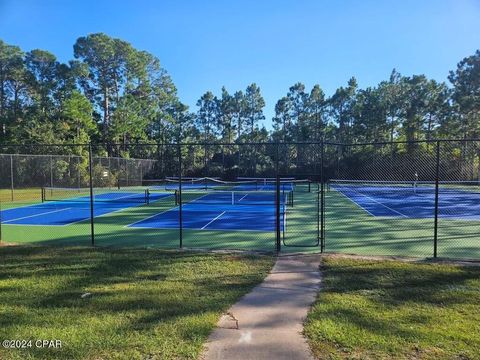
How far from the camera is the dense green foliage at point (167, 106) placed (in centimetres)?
4147

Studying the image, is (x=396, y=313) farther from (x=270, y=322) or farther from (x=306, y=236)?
(x=306, y=236)

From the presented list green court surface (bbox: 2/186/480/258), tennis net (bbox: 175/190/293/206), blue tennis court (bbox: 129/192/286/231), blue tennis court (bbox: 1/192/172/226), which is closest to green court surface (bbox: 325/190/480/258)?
green court surface (bbox: 2/186/480/258)

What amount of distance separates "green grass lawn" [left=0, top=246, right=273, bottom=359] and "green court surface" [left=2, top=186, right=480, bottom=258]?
63.3 inches

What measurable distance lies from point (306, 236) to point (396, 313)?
5.88 metres

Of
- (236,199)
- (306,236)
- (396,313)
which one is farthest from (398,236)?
(236,199)

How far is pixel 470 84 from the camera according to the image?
41625mm

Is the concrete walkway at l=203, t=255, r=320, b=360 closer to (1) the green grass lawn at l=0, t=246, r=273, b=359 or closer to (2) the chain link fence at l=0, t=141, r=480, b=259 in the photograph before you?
(1) the green grass lawn at l=0, t=246, r=273, b=359

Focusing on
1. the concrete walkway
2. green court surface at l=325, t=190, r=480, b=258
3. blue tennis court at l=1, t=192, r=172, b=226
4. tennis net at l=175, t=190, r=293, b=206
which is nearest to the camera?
the concrete walkway

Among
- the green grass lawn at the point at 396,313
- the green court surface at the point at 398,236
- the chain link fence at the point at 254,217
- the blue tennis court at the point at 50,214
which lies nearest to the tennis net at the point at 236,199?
the chain link fence at the point at 254,217

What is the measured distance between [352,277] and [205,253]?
3.05 metres

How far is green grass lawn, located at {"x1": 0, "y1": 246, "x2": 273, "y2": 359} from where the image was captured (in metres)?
3.91

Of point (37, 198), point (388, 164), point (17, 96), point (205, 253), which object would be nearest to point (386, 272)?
point (205, 253)

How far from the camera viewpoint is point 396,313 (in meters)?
4.73

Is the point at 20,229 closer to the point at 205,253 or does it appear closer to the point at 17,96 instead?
the point at 205,253
